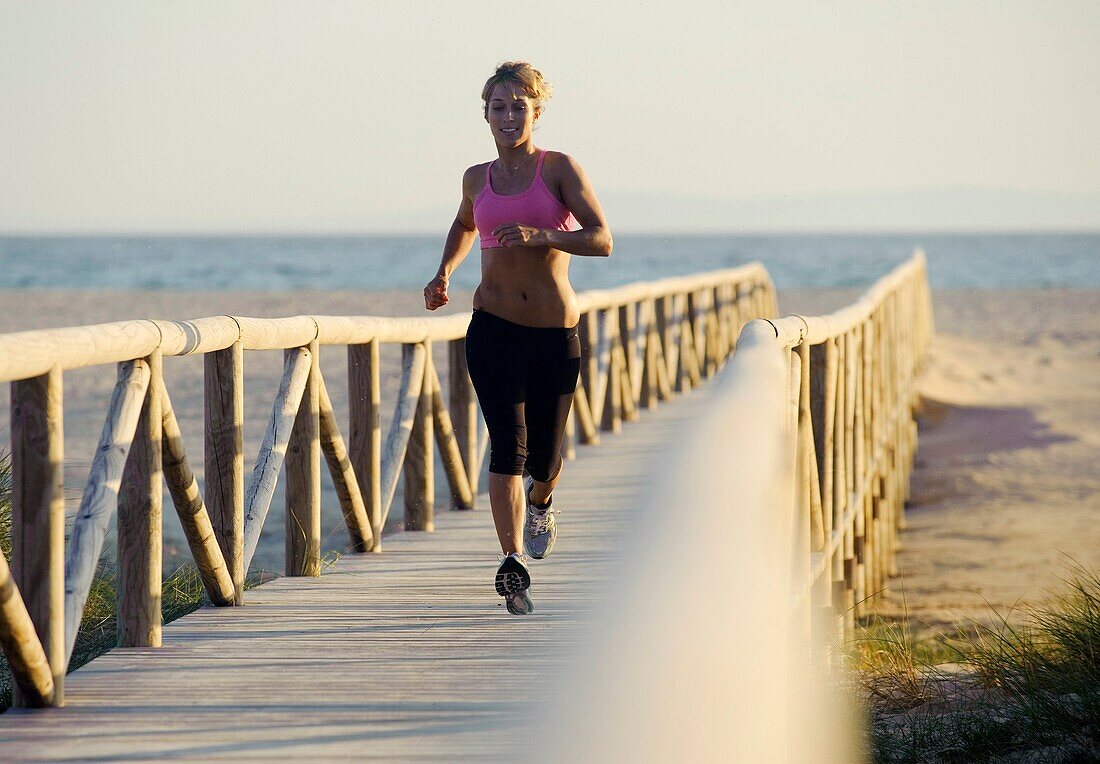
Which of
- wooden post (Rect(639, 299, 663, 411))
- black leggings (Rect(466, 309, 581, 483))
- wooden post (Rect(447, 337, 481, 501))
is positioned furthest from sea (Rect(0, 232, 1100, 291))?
black leggings (Rect(466, 309, 581, 483))

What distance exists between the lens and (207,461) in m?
4.50

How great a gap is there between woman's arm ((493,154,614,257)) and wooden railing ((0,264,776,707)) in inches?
39.3

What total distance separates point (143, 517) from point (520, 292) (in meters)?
1.36

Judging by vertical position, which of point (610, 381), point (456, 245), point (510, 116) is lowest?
point (610, 381)

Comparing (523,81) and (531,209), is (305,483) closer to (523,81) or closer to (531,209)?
(531,209)

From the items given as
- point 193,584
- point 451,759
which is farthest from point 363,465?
point 451,759

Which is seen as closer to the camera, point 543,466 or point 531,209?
point 531,209

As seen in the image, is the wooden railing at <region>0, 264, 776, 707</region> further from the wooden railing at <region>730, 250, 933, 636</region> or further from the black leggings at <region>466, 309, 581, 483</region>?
the wooden railing at <region>730, 250, 933, 636</region>

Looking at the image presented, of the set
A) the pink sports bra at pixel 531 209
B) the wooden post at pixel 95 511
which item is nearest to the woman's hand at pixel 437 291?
the pink sports bra at pixel 531 209

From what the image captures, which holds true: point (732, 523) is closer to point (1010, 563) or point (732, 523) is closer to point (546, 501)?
point (546, 501)

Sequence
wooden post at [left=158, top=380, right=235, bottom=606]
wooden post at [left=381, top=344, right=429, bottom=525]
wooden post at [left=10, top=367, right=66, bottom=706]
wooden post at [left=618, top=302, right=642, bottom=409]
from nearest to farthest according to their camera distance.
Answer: wooden post at [left=10, top=367, right=66, bottom=706], wooden post at [left=158, top=380, right=235, bottom=606], wooden post at [left=381, top=344, right=429, bottom=525], wooden post at [left=618, top=302, right=642, bottom=409]

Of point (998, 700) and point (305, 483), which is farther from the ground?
point (305, 483)

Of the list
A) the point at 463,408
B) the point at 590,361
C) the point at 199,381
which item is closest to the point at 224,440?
the point at 463,408

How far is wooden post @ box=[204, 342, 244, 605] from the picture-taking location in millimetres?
4477
